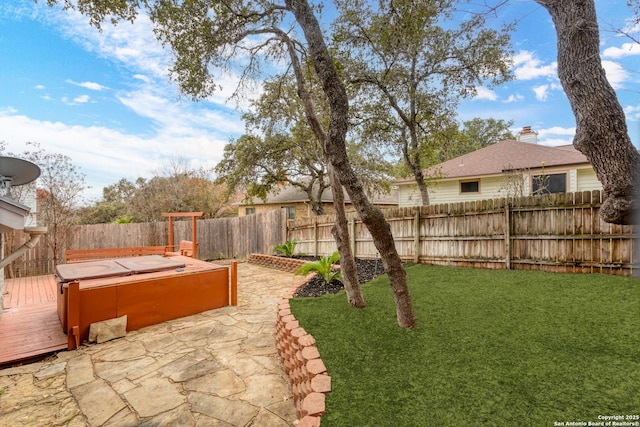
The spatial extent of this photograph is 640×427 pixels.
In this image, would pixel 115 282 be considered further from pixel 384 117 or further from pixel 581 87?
pixel 384 117

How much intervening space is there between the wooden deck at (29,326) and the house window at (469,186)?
44.2 ft

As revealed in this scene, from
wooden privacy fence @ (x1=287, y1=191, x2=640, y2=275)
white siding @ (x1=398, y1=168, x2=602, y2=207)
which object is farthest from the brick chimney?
wooden privacy fence @ (x1=287, y1=191, x2=640, y2=275)

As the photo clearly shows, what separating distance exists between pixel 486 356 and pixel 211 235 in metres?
10.9

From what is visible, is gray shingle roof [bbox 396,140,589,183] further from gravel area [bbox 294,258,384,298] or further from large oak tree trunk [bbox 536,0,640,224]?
large oak tree trunk [bbox 536,0,640,224]

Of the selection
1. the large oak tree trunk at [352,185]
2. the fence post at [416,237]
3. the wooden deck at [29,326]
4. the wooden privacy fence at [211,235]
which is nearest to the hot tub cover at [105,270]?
the wooden deck at [29,326]

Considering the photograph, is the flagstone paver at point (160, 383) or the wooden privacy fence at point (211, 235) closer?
the flagstone paver at point (160, 383)

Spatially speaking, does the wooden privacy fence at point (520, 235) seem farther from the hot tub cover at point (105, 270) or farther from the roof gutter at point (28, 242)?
the roof gutter at point (28, 242)

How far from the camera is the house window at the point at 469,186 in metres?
12.3

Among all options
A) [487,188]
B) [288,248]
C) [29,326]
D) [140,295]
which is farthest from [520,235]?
[29,326]

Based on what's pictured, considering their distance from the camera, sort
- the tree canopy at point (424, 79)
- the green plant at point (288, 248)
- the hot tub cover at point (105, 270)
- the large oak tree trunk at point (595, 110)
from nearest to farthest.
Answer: the large oak tree trunk at point (595, 110), the hot tub cover at point (105, 270), the tree canopy at point (424, 79), the green plant at point (288, 248)

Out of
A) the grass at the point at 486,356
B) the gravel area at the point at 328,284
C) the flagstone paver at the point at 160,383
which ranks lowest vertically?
the flagstone paver at the point at 160,383

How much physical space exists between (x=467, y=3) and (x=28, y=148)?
463 inches

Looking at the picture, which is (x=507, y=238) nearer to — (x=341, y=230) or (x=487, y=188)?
(x=341, y=230)

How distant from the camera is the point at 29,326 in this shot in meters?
4.11
